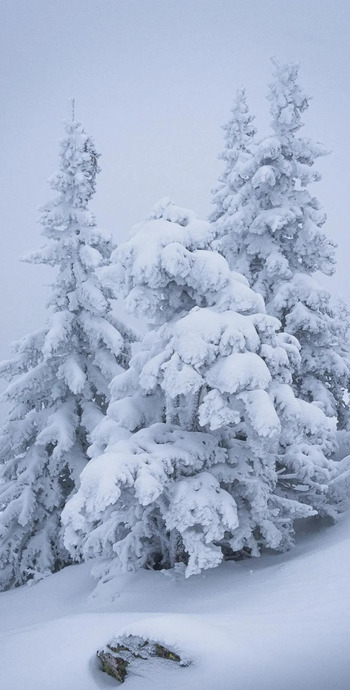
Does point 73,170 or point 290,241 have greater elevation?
point 73,170

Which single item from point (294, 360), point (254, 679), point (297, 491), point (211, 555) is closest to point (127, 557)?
point (211, 555)

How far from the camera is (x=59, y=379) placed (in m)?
16.1

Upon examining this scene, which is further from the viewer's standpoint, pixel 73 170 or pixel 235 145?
pixel 235 145

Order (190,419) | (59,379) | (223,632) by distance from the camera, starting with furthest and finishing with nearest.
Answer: (59,379) < (190,419) < (223,632)

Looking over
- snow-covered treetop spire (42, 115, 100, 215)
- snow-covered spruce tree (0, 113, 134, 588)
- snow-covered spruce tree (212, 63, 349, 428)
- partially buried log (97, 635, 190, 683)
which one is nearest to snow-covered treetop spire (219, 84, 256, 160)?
snow-covered spruce tree (212, 63, 349, 428)

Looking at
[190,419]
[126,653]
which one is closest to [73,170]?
[190,419]

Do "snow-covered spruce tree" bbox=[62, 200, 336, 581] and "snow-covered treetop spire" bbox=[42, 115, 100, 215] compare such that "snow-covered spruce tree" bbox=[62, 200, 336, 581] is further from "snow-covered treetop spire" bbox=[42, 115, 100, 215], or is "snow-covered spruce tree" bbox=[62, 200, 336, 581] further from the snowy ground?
"snow-covered treetop spire" bbox=[42, 115, 100, 215]

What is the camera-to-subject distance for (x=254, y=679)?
175 inches

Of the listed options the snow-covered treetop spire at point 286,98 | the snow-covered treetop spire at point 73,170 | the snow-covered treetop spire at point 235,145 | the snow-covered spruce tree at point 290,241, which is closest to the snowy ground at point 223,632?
the snow-covered spruce tree at point 290,241

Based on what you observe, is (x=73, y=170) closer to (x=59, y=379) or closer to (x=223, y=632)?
(x=59, y=379)

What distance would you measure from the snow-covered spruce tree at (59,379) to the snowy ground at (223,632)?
204 inches

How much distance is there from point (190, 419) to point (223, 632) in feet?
18.9

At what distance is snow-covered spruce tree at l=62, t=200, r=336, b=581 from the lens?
29.8ft

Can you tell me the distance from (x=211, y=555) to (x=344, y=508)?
5116 millimetres
